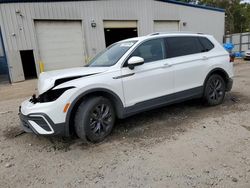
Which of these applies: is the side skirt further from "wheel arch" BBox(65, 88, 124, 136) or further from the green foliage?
the green foliage

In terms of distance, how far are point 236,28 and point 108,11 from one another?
4858cm

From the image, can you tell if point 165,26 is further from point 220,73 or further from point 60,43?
point 220,73

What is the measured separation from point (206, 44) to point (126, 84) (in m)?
2.51

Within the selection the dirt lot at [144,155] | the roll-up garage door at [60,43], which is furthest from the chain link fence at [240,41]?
the dirt lot at [144,155]

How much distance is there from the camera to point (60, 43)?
44.8 feet

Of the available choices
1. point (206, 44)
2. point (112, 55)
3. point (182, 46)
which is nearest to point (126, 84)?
point (112, 55)

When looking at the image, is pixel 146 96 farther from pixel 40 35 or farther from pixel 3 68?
pixel 3 68

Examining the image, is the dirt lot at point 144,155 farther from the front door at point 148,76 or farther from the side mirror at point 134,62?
the side mirror at point 134,62

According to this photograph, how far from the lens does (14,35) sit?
40.0 ft

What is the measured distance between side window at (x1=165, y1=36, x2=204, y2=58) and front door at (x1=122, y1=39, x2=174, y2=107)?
17 cm

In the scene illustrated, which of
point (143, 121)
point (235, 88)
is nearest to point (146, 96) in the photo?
point (143, 121)

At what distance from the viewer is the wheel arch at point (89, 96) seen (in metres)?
3.36

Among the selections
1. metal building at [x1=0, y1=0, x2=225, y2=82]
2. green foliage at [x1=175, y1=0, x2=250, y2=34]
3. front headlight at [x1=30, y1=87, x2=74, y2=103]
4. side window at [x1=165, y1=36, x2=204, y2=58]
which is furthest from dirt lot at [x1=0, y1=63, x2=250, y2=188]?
green foliage at [x1=175, y1=0, x2=250, y2=34]

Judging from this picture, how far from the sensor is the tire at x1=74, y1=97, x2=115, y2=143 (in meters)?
3.45
